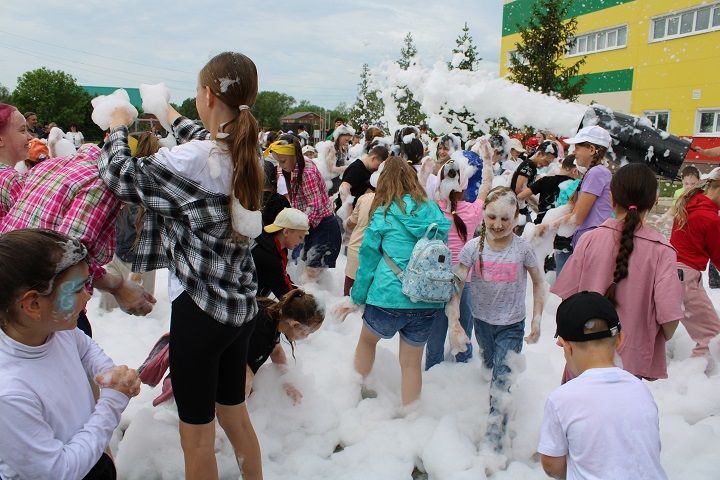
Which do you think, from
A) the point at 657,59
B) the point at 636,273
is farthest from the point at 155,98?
the point at 657,59

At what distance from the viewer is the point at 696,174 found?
6.92 meters

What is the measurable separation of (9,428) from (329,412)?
2354 millimetres

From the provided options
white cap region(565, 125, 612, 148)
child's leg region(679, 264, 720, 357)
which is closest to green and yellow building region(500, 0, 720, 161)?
child's leg region(679, 264, 720, 357)

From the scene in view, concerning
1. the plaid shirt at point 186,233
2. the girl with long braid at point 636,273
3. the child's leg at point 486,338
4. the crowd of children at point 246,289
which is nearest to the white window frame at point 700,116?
the crowd of children at point 246,289

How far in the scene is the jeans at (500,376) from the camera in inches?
136

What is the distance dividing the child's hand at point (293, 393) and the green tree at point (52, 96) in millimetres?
46526

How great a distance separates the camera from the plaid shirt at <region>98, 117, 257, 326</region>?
2.05m

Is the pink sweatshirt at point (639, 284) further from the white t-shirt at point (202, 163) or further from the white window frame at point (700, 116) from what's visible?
the white window frame at point (700, 116)

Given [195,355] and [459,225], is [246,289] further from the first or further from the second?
[459,225]

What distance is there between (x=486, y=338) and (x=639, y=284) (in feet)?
3.50

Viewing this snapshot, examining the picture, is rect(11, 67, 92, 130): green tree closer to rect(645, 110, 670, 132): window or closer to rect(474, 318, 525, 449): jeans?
rect(645, 110, 670, 132): window

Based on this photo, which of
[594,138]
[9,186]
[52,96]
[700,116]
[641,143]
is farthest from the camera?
[52,96]

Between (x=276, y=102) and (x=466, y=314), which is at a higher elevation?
(x=276, y=102)

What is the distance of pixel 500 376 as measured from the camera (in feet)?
11.6
